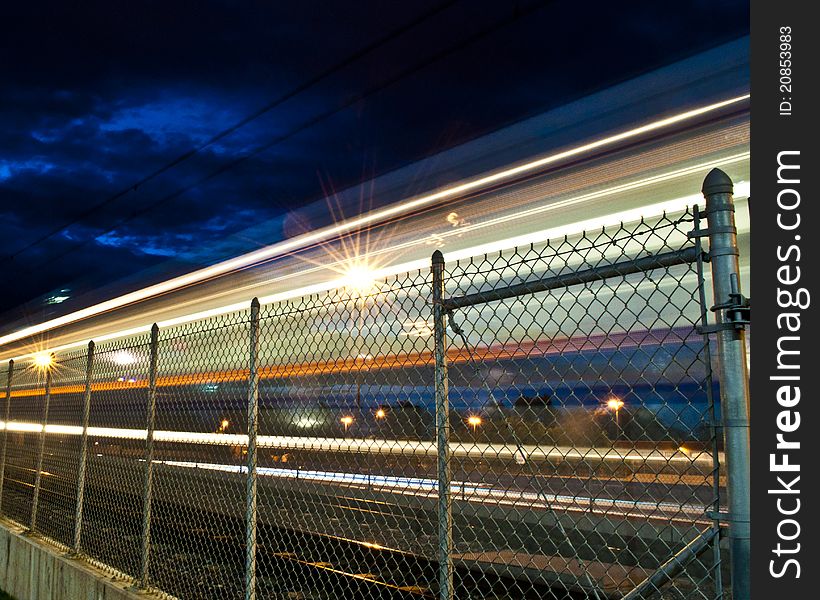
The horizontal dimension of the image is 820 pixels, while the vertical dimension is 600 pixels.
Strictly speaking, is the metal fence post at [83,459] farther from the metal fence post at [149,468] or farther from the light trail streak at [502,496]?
the metal fence post at [149,468]

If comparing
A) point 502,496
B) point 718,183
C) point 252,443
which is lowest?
point 502,496

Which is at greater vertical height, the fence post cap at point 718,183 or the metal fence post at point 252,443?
the fence post cap at point 718,183

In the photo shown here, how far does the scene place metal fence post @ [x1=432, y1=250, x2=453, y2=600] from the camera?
9.59 feet

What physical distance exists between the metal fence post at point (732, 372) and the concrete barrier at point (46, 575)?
4.44 m

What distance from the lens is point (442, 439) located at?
299cm

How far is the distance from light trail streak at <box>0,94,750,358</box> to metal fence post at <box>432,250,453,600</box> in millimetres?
2650

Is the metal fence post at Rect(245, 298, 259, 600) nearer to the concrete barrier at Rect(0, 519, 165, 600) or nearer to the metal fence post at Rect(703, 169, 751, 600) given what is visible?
the concrete barrier at Rect(0, 519, 165, 600)

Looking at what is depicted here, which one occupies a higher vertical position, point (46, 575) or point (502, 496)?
point (502, 496)

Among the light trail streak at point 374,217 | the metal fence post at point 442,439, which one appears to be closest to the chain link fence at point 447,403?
the metal fence post at point 442,439

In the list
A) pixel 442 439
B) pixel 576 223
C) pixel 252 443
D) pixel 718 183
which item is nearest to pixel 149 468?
pixel 252 443

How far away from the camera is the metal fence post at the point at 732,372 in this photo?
2064mm

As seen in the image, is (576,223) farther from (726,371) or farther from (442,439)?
(726,371)

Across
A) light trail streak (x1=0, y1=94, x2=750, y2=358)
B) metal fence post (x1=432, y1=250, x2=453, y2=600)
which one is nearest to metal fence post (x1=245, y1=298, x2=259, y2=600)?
metal fence post (x1=432, y1=250, x2=453, y2=600)

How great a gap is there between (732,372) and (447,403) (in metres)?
1.28
